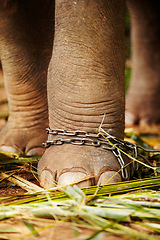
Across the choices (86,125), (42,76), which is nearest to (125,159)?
(86,125)

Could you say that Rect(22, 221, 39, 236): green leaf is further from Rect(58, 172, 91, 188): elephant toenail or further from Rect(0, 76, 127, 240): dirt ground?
Rect(58, 172, 91, 188): elephant toenail

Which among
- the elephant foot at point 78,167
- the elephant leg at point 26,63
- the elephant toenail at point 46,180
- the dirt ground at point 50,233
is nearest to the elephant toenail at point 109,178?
the elephant foot at point 78,167

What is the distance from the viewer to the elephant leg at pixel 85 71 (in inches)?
39.9

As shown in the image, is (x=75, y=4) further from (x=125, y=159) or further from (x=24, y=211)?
(x=24, y=211)

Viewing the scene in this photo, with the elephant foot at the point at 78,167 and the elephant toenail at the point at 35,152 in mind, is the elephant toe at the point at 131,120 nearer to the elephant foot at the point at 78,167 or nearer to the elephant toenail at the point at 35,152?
the elephant toenail at the point at 35,152

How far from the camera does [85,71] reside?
40.3 inches

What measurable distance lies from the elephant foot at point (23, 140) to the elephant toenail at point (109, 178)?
1.55ft

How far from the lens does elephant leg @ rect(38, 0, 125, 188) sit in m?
1.01

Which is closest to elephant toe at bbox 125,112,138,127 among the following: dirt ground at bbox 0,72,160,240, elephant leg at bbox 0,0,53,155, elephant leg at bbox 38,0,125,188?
elephant leg at bbox 0,0,53,155

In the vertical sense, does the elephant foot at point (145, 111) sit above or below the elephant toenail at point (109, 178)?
above

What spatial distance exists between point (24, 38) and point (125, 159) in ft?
2.82

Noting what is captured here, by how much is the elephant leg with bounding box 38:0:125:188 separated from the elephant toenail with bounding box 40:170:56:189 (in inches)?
0.8

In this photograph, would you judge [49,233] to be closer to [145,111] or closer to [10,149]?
[10,149]

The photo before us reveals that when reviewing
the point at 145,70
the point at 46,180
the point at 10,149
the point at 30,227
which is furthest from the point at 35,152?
the point at 145,70
